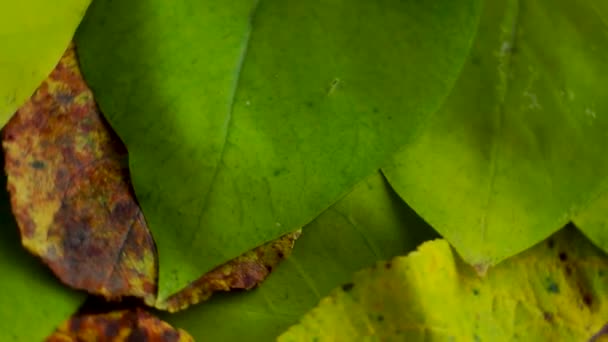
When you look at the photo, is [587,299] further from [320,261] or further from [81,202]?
[81,202]

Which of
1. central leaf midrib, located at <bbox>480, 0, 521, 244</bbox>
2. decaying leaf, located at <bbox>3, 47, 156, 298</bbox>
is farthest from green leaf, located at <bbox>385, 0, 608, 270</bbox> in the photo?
decaying leaf, located at <bbox>3, 47, 156, 298</bbox>

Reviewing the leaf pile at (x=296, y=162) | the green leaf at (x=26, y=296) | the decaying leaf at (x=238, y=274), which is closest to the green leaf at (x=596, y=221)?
the leaf pile at (x=296, y=162)

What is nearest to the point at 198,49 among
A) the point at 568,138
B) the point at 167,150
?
the point at 167,150

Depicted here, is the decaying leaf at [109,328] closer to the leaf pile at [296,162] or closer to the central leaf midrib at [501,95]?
the leaf pile at [296,162]

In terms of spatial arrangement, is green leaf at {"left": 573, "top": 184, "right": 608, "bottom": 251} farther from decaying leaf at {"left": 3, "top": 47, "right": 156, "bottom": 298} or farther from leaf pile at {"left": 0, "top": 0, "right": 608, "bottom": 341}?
decaying leaf at {"left": 3, "top": 47, "right": 156, "bottom": 298}

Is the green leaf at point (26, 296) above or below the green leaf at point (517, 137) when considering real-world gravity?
below

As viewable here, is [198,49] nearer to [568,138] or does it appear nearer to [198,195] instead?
[198,195]
